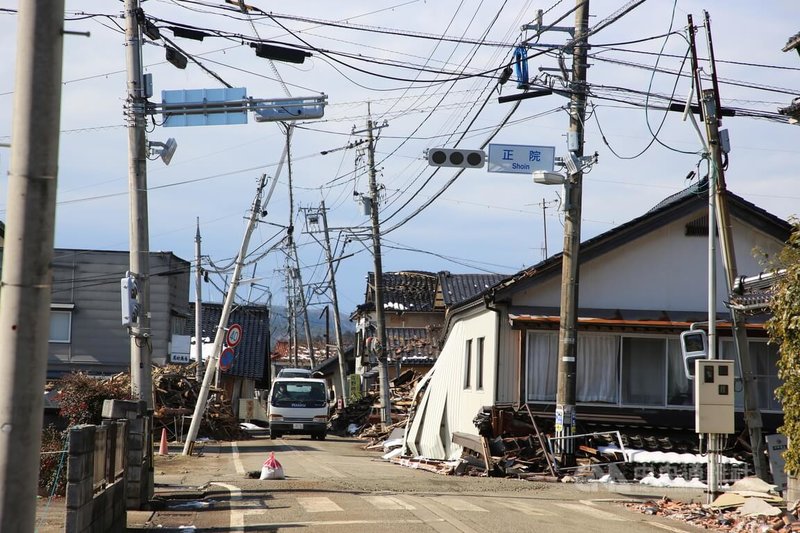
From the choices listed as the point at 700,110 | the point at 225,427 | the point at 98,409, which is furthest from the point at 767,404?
the point at 225,427

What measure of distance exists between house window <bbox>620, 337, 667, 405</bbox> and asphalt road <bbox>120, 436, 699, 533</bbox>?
4.74 metres

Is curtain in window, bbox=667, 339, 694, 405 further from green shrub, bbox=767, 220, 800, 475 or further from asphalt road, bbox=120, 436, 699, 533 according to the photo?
green shrub, bbox=767, 220, 800, 475

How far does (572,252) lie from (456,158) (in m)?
3.41

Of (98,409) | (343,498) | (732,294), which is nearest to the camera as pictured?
(343,498)

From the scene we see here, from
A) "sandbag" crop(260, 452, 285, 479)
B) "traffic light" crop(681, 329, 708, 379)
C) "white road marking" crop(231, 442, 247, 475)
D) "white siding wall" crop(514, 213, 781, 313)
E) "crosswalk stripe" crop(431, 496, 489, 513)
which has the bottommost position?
"white road marking" crop(231, 442, 247, 475)

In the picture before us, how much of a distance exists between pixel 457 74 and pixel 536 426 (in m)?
7.90

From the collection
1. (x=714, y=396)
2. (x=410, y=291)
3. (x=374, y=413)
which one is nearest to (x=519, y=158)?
(x=714, y=396)

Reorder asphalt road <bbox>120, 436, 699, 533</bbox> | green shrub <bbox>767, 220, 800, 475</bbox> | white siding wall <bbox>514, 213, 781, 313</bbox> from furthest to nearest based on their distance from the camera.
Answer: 1. white siding wall <bbox>514, 213, 781, 313</bbox>
2. green shrub <bbox>767, 220, 800, 475</bbox>
3. asphalt road <bbox>120, 436, 699, 533</bbox>

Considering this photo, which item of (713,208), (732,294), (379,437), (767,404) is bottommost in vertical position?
(379,437)

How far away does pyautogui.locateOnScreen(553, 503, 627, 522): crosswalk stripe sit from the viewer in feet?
43.5

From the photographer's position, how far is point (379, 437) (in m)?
34.6

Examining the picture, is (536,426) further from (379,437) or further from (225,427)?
(225,427)

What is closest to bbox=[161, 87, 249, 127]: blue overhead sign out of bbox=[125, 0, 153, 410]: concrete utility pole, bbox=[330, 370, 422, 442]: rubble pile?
bbox=[125, 0, 153, 410]: concrete utility pole

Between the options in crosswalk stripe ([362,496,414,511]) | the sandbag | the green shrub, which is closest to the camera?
the green shrub
